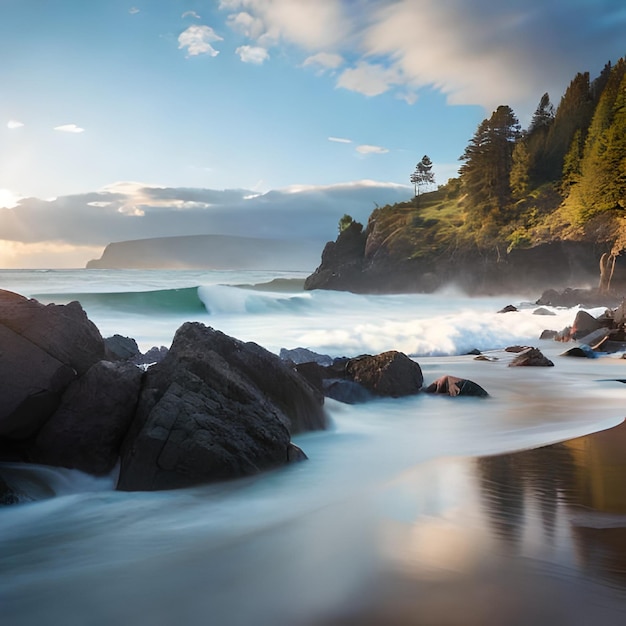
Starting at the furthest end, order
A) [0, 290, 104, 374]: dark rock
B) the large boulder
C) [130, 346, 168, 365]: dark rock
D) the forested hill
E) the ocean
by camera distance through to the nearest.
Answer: the forested hill < [130, 346, 168, 365]: dark rock < [0, 290, 104, 374]: dark rock < the large boulder < the ocean

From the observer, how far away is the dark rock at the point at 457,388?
32.6ft

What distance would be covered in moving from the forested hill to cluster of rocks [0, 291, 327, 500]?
37472mm

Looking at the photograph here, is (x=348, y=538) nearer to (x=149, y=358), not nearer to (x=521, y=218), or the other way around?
(x=149, y=358)

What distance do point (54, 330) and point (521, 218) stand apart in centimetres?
5331

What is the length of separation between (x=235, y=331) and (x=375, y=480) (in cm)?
2045

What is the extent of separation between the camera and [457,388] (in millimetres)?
9961

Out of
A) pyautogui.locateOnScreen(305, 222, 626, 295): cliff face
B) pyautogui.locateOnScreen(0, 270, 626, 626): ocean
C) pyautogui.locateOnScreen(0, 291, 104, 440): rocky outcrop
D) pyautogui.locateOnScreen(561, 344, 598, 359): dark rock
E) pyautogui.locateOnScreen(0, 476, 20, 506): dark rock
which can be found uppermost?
pyautogui.locateOnScreen(305, 222, 626, 295): cliff face

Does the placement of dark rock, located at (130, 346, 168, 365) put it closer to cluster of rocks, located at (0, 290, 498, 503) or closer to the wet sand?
cluster of rocks, located at (0, 290, 498, 503)

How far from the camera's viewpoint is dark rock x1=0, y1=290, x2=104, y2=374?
5930 millimetres

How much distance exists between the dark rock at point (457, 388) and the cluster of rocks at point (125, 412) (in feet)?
15.0

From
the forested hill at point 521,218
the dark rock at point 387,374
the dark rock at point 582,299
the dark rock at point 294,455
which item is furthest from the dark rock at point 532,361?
the forested hill at point 521,218

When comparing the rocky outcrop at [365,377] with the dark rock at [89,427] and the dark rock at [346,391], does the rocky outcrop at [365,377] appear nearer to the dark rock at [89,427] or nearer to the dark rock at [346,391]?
the dark rock at [346,391]

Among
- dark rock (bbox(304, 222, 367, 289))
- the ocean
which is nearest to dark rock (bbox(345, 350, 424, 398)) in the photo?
the ocean

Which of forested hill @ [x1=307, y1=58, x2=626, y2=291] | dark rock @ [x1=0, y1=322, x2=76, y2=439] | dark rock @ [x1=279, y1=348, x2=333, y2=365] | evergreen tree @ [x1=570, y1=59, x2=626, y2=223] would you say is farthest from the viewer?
forested hill @ [x1=307, y1=58, x2=626, y2=291]
